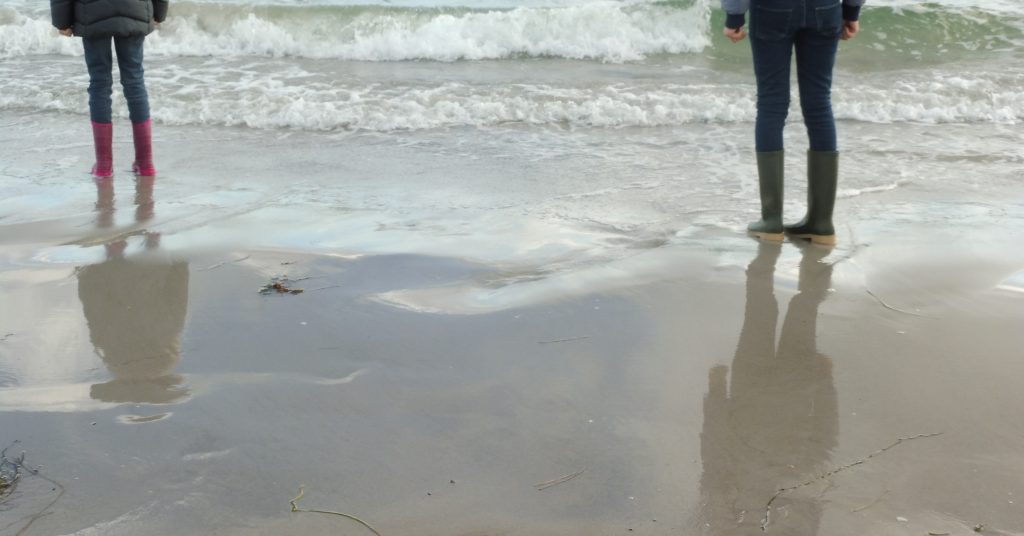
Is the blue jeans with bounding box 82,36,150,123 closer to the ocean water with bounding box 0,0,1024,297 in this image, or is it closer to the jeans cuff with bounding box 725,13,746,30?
the ocean water with bounding box 0,0,1024,297

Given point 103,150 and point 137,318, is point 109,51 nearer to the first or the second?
point 103,150

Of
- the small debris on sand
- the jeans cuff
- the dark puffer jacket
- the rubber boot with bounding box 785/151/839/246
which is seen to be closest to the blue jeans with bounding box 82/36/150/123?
the dark puffer jacket

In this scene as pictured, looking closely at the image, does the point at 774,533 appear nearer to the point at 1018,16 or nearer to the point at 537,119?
the point at 537,119

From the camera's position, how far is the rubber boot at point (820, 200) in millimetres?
4492

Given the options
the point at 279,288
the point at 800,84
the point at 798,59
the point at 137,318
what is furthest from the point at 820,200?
the point at 137,318

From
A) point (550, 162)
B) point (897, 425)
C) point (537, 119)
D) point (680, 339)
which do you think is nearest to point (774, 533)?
point (897, 425)

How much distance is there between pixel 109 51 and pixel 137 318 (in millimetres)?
3102

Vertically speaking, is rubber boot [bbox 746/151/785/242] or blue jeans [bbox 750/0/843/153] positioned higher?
blue jeans [bbox 750/0/843/153]

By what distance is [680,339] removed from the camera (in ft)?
10.8

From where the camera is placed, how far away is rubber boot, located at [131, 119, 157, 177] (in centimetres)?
612

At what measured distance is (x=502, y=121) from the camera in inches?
309

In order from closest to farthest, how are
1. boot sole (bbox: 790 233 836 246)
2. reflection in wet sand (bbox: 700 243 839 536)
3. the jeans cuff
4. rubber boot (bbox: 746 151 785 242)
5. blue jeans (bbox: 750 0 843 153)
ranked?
reflection in wet sand (bbox: 700 243 839 536), blue jeans (bbox: 750 0 843 153), the jeans cuff, boot sole (bbox: 790 233 836 246), rubber boot (bbox: 746 151 785 242)

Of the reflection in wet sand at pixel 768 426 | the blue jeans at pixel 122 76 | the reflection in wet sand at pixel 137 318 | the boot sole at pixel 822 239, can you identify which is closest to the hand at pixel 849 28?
the boot sole at pixel 822 239

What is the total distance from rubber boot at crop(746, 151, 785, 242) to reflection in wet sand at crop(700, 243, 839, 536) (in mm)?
884
